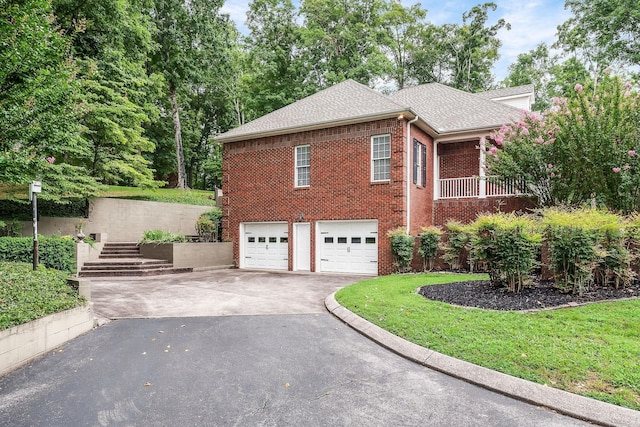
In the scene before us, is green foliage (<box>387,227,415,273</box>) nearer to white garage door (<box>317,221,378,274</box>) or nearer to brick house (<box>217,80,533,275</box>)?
brick house (<box>217,80,533,275</box>)

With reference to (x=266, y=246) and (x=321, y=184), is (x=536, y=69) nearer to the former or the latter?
(x=321, y=184)

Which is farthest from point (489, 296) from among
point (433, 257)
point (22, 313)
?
A: point (22, 313)

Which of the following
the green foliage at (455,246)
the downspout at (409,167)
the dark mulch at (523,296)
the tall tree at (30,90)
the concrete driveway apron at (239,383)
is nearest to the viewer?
the concrete driveway apron at (239,383)

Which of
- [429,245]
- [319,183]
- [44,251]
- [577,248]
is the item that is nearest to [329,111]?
[319,183]

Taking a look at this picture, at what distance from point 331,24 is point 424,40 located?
31.0 feet

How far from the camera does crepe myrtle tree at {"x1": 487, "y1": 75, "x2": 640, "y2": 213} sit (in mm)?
9008

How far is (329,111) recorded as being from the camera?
46.8ft

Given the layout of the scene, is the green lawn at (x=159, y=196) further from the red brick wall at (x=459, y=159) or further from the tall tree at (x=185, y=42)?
the red brick wall at (x=459, y=159)

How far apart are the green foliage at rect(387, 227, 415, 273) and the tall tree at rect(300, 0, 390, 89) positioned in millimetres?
17586

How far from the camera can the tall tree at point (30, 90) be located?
579 centimetres

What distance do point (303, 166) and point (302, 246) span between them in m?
3.12

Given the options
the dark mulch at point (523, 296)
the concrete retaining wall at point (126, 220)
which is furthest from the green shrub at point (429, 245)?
the concrete retaining wall at point (126, 220)

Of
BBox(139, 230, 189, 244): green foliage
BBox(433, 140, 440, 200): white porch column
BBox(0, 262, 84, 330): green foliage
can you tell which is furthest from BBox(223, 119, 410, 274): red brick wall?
BBox(0, 262, 84, 330): green foliage

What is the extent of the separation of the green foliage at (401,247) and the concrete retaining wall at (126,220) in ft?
38.4
